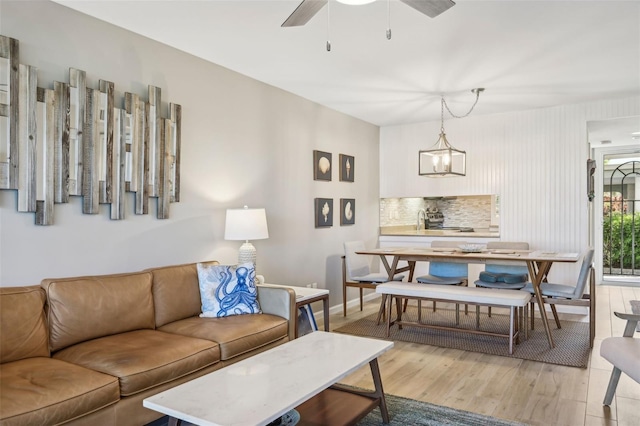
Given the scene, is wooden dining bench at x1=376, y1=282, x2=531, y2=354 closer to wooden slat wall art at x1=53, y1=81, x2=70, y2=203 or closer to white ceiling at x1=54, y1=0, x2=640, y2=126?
white ceiling at x1=54, y1=0, x2=640, y2=126

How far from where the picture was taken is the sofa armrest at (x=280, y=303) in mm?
3336

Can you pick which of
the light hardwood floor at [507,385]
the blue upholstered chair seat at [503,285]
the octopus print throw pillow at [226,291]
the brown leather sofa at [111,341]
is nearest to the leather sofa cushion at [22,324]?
the brown leather sofa at [111,341]

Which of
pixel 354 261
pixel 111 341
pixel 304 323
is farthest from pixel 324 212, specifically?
pixel 111 341

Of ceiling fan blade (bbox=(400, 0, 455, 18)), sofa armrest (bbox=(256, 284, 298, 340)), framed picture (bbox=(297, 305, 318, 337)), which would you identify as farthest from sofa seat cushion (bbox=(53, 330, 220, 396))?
ceiling fan blade (bbox=(400, 0, 455, 18))

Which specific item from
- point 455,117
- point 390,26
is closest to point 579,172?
point 455,117

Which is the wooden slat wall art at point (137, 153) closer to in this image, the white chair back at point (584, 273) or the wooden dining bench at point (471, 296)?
the wooden dining bench at point (471, 296)

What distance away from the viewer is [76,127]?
9.20 ft

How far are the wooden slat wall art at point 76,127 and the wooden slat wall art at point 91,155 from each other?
0.03 meters

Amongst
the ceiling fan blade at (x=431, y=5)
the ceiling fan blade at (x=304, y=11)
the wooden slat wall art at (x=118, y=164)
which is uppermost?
the ceiling fan blade at (x=304, y=11)

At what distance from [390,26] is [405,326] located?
3076 millimetres

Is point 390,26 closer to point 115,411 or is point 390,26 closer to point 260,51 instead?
point 260,51

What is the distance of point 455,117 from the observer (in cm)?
600

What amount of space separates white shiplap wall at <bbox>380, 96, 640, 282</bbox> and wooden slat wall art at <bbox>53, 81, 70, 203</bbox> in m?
4.70

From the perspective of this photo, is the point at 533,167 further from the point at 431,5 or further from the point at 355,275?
the point at 431,5
